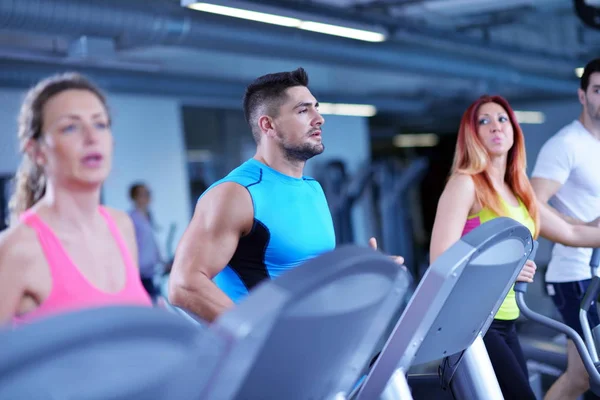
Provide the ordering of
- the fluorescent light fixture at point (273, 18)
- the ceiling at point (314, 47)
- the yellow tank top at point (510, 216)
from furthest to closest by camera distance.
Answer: the ceiling at point (314, 47) < the fluorescent light fixture at point (273, 18) < the yellow tank top at point (510, 216)

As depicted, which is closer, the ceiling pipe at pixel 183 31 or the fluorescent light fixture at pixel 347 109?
the ceiling pipe at pixel 183 31

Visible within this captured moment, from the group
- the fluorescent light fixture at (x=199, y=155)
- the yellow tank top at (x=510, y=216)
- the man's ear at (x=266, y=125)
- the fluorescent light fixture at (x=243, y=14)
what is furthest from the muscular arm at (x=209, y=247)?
the fluorescent light fixture at (x=199, y=155)

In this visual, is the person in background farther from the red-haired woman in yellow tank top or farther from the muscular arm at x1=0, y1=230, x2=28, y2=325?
the muscular arm at x1=0, y1=230, x2=28, y2=325

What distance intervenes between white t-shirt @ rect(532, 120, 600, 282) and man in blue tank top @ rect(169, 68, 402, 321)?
1.09 m

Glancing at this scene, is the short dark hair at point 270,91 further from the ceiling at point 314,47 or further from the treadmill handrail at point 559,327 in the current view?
the ceiling at point 314,47

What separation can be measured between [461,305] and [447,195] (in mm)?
915

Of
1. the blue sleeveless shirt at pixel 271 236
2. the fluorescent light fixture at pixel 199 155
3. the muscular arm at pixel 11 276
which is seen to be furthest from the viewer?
the fluorescent light fixture at pixel 199 155

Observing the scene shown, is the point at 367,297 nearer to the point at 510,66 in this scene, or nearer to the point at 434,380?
the point at 434,380

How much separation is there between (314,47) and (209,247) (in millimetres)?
3757

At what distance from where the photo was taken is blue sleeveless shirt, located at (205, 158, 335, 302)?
217 cm

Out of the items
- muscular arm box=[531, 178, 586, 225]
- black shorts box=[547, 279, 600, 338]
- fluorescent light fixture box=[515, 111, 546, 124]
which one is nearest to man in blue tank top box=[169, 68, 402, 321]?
muscular arm box=[531, 178, 586, 225]

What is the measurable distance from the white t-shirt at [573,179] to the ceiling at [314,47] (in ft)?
6.71

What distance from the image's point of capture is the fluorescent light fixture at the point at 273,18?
424 cm

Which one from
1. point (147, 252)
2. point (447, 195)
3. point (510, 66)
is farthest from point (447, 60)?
point (447, 195)
